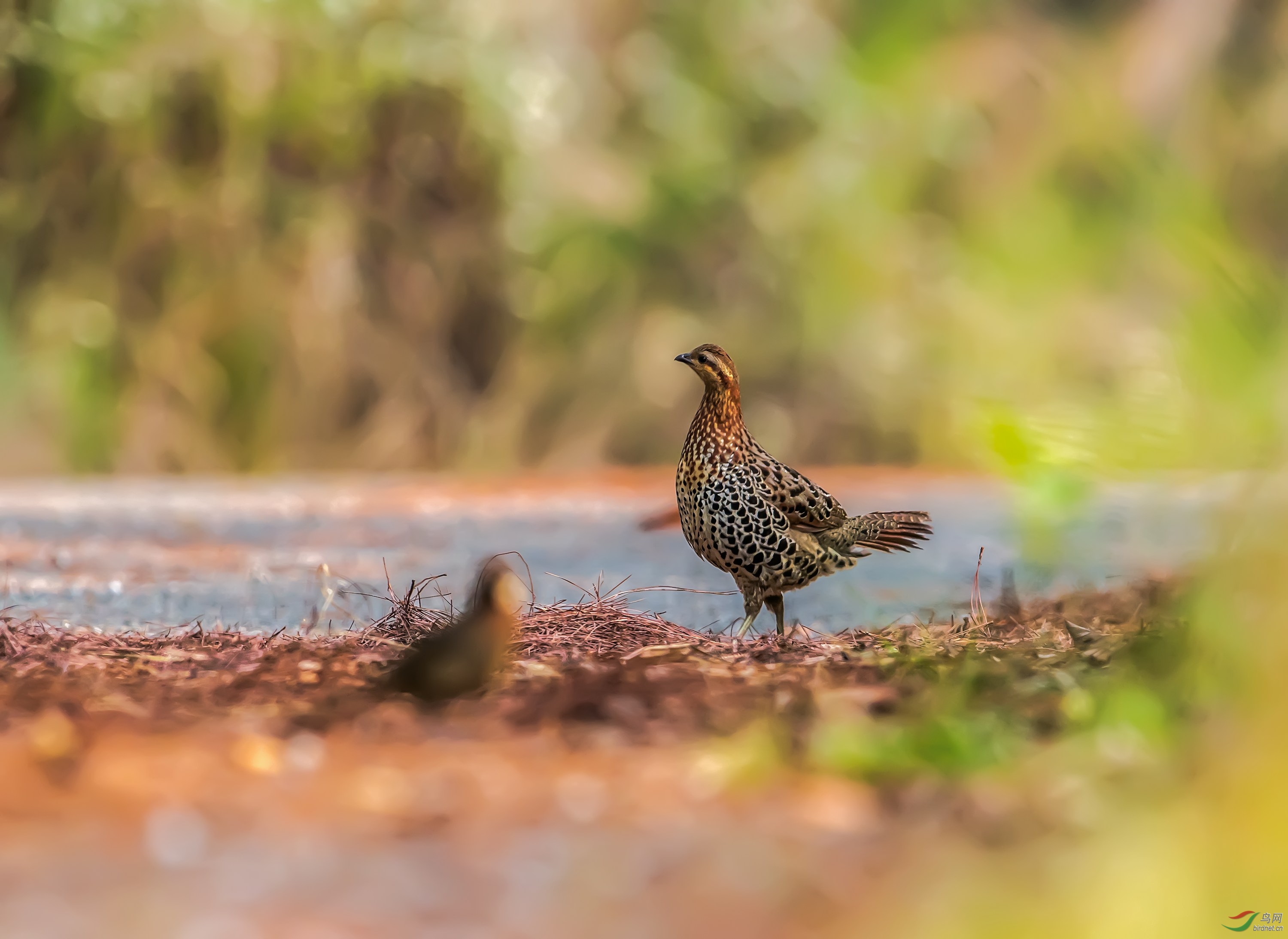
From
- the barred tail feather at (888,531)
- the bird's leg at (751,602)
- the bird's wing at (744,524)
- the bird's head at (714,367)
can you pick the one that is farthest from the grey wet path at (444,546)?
the bird's head at (714,367)

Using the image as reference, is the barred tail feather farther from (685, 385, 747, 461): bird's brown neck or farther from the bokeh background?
the bokeh background

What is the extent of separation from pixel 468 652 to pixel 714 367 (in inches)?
62.9

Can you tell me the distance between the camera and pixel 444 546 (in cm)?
733

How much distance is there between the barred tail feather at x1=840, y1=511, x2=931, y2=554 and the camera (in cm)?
524

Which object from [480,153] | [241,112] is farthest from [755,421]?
[241,112]

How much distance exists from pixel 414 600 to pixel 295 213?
8012 mm

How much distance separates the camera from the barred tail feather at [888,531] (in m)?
5.24

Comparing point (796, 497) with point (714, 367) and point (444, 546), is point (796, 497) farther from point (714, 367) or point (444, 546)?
point (444, 546)

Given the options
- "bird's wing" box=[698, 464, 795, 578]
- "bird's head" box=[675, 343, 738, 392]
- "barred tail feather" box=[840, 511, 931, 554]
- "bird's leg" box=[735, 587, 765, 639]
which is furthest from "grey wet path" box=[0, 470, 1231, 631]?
"bird's head" box=[675, 343, 738, 392]

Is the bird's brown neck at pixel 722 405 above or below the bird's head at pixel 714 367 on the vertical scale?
below

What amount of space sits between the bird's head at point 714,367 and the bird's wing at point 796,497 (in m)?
0.24

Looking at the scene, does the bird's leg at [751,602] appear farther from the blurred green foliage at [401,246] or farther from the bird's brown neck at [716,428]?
the blurred green foliage at [401,246]

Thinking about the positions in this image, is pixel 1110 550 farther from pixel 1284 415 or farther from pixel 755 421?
pixel 755 421

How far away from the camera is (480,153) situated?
1232cm
